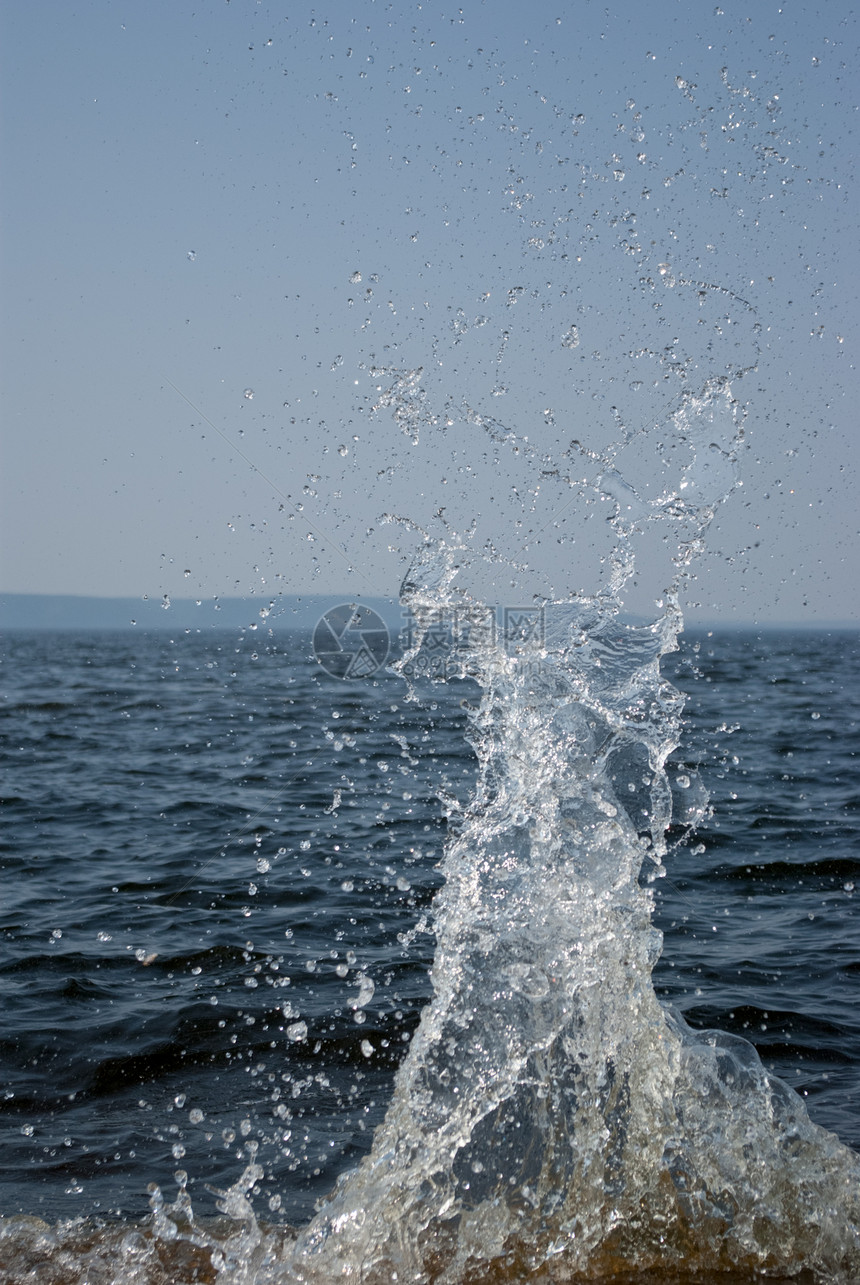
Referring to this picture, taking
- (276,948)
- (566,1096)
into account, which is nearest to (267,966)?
(276,948)

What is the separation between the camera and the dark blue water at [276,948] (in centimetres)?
434

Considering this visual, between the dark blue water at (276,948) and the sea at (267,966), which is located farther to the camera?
the dark blue water at (276,948)

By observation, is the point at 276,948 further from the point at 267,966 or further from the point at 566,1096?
the point at 566,1096

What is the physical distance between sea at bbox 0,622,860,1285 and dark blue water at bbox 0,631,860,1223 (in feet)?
0.06

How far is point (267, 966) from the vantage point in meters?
6.03

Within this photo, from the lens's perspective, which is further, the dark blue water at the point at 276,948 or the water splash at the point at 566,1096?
the dark blue water at the point at 276,948

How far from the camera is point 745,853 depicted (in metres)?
8.54

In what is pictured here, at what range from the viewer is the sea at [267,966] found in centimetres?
396

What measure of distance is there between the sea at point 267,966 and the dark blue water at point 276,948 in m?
0.02

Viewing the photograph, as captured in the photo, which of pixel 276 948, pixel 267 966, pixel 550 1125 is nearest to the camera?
pixel 550 1125

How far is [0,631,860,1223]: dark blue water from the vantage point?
434cm

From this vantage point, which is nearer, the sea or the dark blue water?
the sea

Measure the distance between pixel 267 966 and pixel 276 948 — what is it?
0.29 meters

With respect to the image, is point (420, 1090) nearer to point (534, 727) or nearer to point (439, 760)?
point (534, 727)
